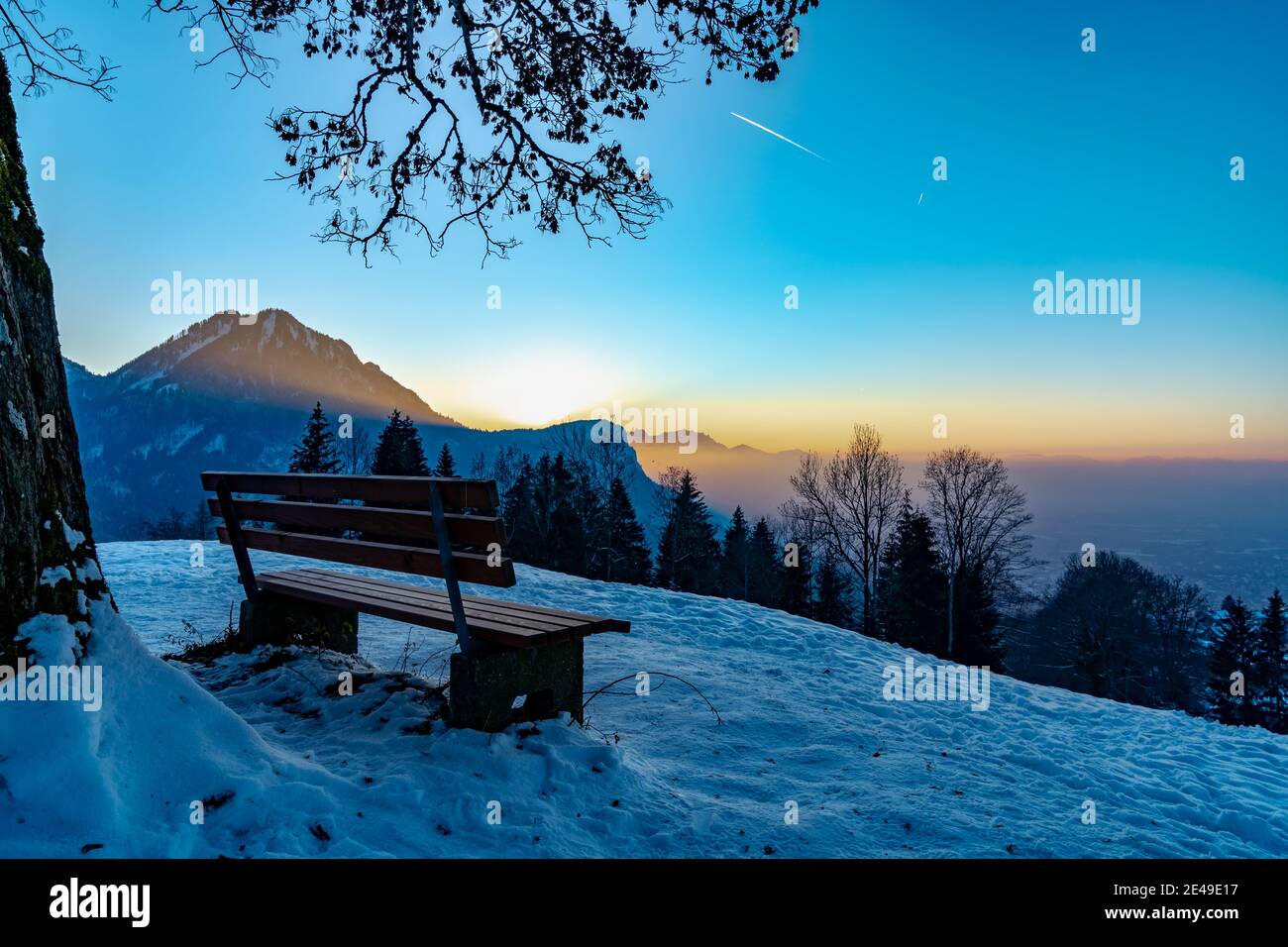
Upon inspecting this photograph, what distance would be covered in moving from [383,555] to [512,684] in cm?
103

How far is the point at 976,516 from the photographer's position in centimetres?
2772

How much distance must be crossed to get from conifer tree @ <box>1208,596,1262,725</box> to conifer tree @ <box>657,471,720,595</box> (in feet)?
74.7

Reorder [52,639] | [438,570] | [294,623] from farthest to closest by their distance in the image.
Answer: [294,623] → [438,570] → [52,639]

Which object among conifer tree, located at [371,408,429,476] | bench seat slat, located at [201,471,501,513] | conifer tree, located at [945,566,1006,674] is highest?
conifer tree, located at [371,408,429,476]

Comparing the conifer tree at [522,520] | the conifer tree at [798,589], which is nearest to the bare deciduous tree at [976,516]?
the conifer tree at [798,589]

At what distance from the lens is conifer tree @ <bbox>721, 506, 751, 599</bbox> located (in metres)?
40.1

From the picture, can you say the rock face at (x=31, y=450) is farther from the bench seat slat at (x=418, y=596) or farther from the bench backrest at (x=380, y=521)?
the bench seat slat at (x=418, y=596)

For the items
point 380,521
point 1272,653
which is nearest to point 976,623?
point 1272,653

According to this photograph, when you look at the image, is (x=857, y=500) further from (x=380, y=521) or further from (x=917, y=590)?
(x=380, y=521)

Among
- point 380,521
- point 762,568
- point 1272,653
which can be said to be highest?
point 380,521

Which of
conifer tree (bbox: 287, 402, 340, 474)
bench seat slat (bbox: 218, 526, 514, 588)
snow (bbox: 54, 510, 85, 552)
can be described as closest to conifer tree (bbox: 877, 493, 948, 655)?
bench seat slat (bbox: 218, 526, 514, 588)

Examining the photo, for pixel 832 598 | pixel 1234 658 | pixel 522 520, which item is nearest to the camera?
pixel 1234 658

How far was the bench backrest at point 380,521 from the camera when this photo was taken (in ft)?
10.3

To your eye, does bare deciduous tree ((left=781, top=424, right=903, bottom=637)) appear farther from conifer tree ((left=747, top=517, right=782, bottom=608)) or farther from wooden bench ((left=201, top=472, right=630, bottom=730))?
wooden bench ((left=201, top=472, right=630, bottom=730))
